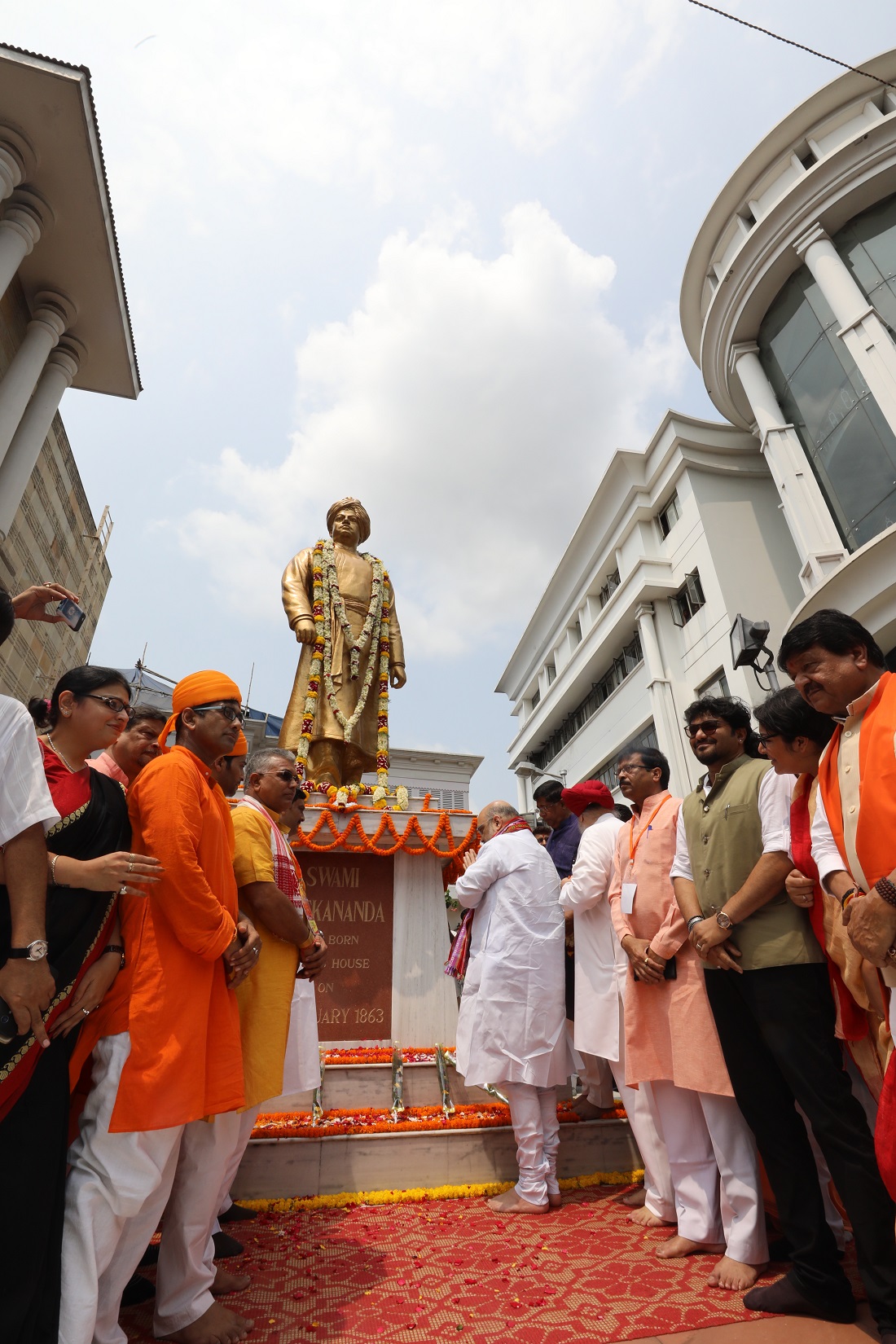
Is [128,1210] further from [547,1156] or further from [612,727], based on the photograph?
[612,727]

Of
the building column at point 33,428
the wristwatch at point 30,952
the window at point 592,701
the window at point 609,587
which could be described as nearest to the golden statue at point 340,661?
the building column at point 33,428

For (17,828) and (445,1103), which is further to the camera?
(445,1103)

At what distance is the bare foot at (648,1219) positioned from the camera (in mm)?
2928

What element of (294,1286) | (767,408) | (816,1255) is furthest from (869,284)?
(294,1286)

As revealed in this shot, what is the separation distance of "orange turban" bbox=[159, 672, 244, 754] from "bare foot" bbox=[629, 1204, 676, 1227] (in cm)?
279

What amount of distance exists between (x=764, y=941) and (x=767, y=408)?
12402 mm

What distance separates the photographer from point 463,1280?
2398 mm

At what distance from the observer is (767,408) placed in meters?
12.4

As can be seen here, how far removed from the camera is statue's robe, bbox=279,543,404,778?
577 centimetres

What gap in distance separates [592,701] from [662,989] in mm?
18193

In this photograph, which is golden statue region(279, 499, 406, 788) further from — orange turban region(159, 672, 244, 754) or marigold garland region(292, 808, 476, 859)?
orange turban region(159, 672, 244, 754)

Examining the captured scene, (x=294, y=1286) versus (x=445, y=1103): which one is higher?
(x=445, y=1103)

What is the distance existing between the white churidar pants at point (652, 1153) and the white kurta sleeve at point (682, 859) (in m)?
0.89

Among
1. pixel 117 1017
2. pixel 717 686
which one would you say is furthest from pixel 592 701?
pixel 117 1017
